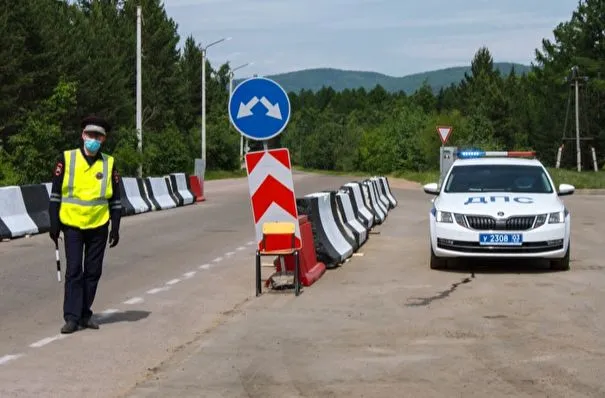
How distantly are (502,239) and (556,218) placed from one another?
794mm

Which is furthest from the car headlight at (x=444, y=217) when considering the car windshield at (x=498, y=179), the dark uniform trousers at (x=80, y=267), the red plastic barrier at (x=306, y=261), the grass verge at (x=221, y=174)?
the grass verge at (x=221, y=174)

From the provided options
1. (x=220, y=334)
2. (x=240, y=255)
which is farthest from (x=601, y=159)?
(x=220, y=334)

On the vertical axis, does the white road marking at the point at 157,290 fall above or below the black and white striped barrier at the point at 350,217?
below

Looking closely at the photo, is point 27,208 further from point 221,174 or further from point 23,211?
point 221,174

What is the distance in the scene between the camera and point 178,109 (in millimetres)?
88125

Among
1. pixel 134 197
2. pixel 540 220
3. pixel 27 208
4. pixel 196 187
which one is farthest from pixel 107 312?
pixel 196 187

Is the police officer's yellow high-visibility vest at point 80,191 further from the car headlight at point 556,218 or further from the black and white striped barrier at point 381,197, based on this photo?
the black and white striped barrier at point 381,197

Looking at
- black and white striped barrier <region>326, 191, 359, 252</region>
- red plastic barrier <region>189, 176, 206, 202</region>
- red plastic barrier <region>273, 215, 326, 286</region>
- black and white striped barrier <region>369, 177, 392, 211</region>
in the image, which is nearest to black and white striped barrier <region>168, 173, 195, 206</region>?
red plastic barrier <region>189, 176, 206, 202</region>

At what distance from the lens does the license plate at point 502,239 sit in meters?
12.9

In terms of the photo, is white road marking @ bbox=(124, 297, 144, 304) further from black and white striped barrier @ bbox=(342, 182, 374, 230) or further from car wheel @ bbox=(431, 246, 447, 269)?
black and white striped barrier @ bbox=(342, 182, 374, 230)

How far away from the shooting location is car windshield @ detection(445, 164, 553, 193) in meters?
14.2

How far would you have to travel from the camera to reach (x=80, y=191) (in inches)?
351

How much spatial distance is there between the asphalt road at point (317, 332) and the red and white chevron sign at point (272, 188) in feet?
3.10

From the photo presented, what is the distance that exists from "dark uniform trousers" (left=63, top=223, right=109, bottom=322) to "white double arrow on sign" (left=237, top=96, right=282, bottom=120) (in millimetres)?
2780
